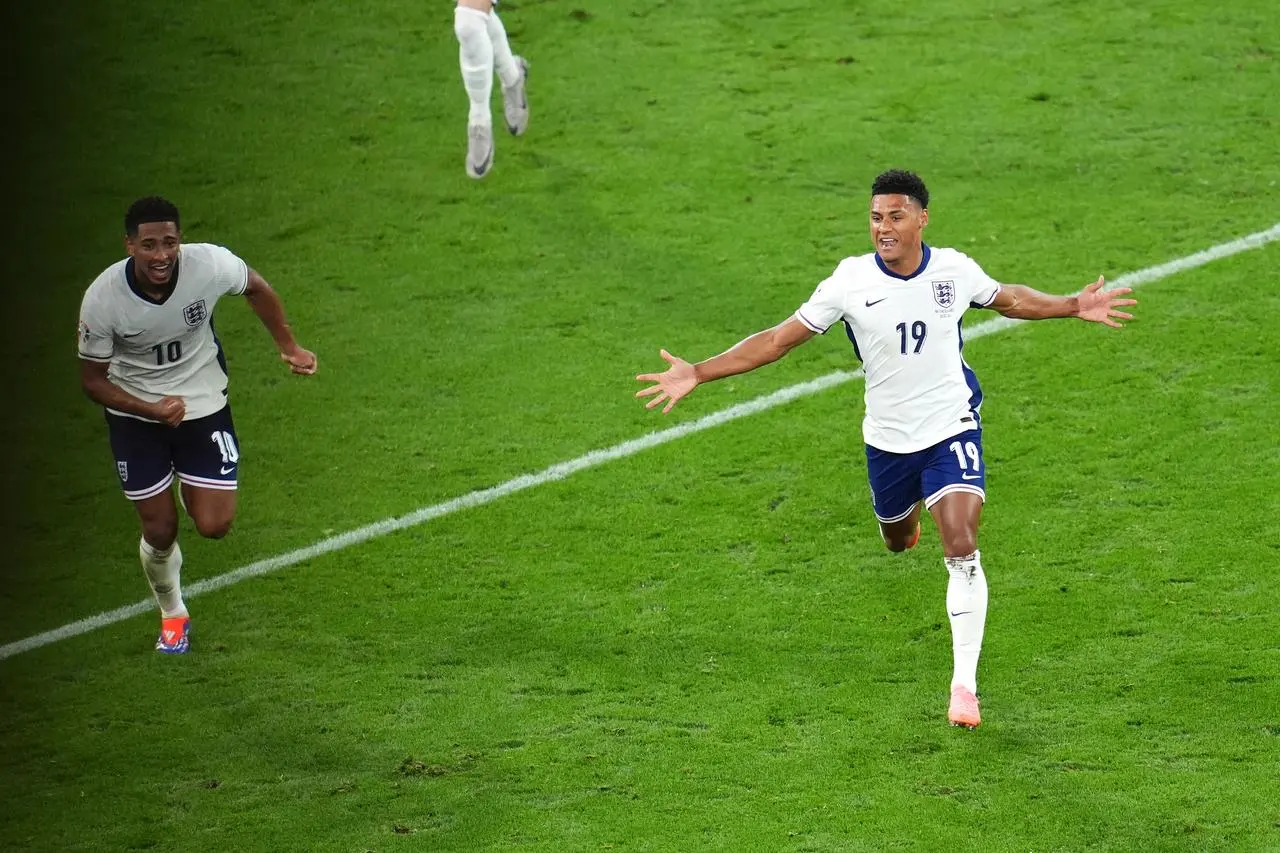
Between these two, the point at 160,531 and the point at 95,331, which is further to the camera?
the point at 160,531

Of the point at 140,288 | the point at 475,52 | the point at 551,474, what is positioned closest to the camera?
the point at 140,288

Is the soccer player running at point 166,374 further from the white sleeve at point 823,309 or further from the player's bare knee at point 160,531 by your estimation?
the white sleeve at point 823,309

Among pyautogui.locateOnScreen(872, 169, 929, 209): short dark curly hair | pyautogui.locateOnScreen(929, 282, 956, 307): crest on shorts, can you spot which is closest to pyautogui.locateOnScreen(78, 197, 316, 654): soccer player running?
pyautogui.locateOnScreen(872, 169, 929, 209): short dark curly hair

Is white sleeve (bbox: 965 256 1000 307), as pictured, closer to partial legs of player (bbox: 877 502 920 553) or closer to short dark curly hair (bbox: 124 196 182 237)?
partial legs of player (bbox: 877 502 920 553)

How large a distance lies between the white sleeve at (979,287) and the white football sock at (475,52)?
5.53 metres

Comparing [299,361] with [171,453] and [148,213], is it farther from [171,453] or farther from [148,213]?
[148,213]

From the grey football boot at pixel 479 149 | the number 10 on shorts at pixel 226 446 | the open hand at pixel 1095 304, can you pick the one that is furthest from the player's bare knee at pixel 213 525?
the grey football boot at pixel 479 149

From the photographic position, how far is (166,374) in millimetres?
8688

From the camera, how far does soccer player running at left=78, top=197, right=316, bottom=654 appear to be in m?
8.36

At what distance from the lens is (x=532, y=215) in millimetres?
12938

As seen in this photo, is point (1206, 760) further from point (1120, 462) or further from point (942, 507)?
point (1120, 462)

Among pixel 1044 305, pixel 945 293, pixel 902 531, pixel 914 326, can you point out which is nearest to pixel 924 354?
pixel 914 326

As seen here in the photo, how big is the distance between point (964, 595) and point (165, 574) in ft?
12.7

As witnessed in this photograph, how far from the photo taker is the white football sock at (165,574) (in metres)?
8.73
